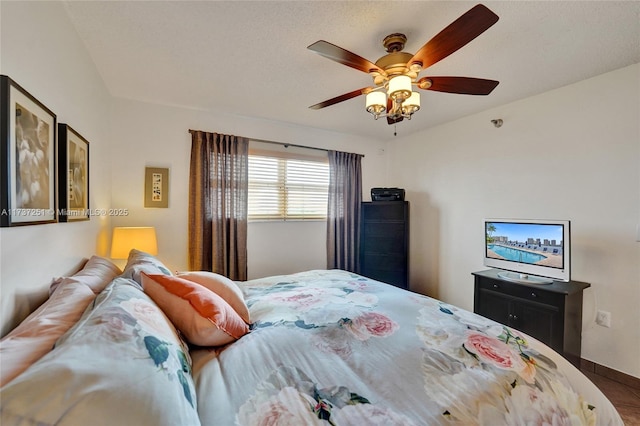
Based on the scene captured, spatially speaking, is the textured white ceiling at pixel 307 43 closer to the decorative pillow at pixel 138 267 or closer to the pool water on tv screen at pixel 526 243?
the pool water on tv screen at pixel 526 243

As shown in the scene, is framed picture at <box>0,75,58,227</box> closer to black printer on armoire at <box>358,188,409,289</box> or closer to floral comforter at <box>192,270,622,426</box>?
floral comforter at <box>192,270,622,426</box>

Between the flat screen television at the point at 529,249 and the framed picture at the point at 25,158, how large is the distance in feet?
10.8

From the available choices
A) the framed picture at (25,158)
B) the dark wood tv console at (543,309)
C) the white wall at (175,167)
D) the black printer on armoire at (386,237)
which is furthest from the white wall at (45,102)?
the dark wood tv console at (543,309)

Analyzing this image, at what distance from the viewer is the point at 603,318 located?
231 cm

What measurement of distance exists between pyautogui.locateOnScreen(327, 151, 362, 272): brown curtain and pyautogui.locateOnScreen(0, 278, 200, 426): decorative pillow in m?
3.02

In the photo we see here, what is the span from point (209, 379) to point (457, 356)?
980 mm

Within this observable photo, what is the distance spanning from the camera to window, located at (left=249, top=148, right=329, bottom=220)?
Answer: 341 centimetres

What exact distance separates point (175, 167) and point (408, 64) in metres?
2.51

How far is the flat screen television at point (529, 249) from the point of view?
2.27 m

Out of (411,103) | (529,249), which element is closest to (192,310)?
(411,103)

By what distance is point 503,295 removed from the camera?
253cm

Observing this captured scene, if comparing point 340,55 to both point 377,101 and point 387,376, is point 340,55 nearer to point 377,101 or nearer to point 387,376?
point 377,101

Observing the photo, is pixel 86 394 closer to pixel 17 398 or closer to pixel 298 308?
pixel 17 398

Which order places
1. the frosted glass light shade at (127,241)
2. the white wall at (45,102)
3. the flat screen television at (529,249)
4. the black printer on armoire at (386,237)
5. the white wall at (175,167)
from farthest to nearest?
the black printer on armoire at (386,237), the white wall at (175,167), the frosted glass light shade at (127,241), the flat screen television at (529,249), the white wall at (45,102)
